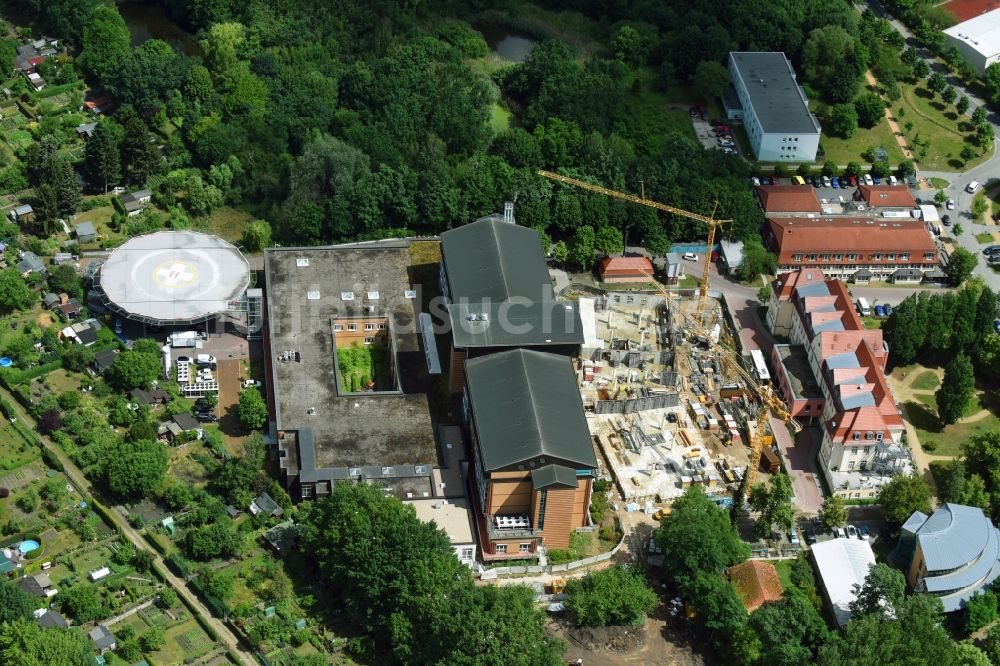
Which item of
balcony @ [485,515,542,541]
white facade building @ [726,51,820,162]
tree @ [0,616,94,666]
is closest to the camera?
tree @ [0,616,94,666]

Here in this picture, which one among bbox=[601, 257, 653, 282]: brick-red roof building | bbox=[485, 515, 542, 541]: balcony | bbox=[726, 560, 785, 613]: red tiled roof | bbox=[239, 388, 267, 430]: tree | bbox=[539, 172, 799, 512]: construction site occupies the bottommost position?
bbox=[726, 560, 785, 613]: red tiled roof

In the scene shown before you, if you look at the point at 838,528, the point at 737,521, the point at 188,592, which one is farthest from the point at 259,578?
the point at 838,528

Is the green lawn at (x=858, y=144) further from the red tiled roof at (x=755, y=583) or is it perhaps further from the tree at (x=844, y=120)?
the red tiled roof at (x=755, y=583)

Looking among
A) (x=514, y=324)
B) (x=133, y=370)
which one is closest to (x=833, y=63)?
(x=514, y=324)

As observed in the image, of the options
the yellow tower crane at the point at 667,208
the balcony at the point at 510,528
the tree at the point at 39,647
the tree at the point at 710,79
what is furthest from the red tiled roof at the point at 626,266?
the tree at the point at 39,647

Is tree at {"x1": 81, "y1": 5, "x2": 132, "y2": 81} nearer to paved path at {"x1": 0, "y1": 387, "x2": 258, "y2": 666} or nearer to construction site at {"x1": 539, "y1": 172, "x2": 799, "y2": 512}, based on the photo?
paved path at {"x1": 0, "y1": 387, "x2": 258, "y2": 666}

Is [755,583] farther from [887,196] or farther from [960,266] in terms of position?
[887,196]

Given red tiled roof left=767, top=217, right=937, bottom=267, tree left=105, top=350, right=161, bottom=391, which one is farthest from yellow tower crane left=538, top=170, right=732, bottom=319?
tree left=105, top=350, right=161, bottom=391
